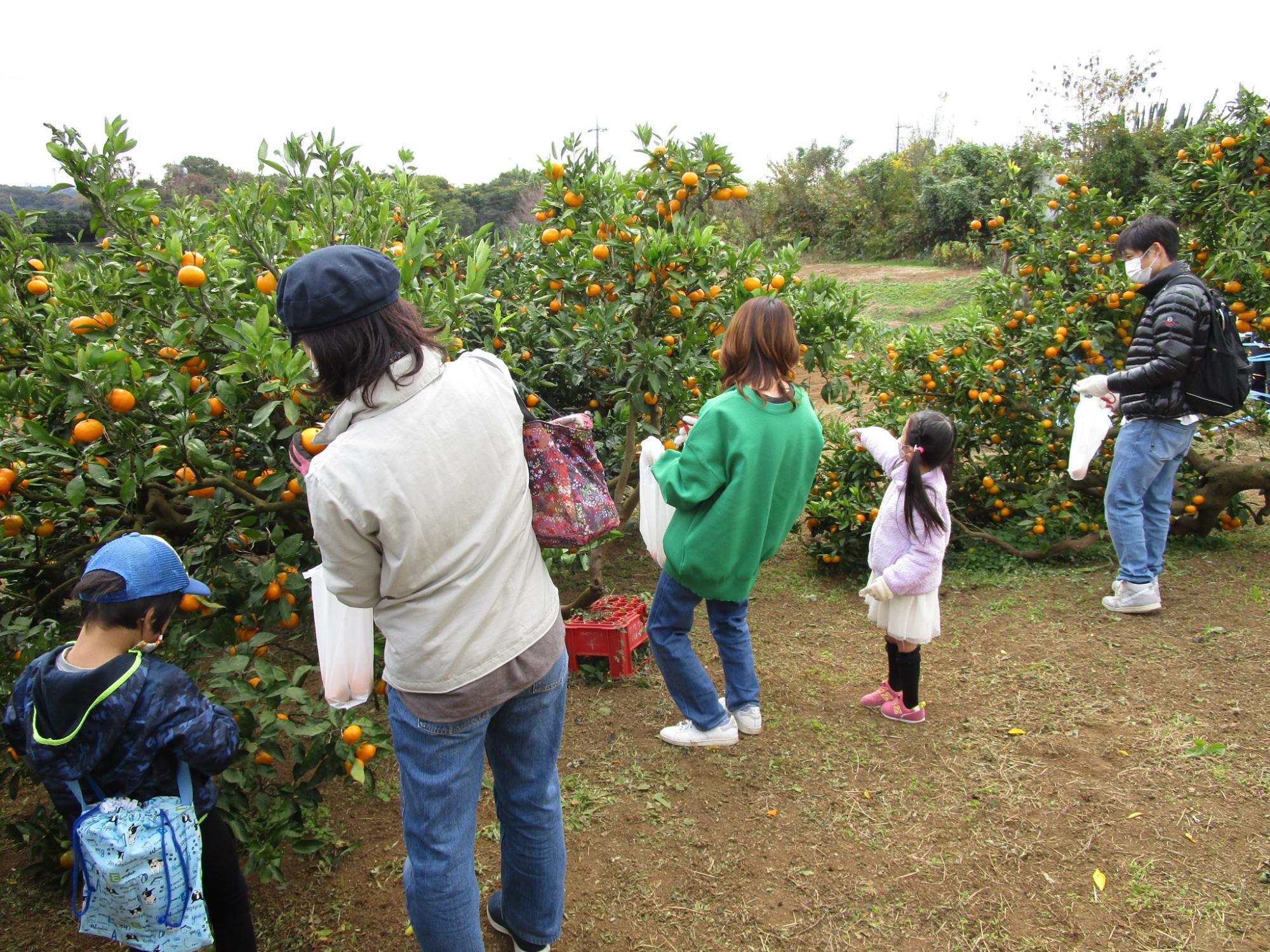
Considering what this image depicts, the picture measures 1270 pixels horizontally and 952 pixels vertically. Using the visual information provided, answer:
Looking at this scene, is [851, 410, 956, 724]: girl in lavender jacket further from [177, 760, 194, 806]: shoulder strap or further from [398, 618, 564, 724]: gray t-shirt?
[177, 760, 194, 806]: shoulder strap

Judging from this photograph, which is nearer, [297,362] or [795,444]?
[297,362]

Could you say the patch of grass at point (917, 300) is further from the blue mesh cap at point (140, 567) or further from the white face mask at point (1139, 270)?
the blue mesh cap at point (140, 567)

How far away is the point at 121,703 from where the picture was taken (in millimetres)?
1619

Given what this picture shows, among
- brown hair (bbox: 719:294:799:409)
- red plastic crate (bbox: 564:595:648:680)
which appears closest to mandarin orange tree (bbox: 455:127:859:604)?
red plastic crate (bbox: 564:595:648:680)

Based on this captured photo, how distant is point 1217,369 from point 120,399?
4.00m

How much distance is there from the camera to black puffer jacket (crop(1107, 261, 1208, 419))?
355 centimetres

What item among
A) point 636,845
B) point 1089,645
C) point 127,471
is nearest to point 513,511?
point 127,471

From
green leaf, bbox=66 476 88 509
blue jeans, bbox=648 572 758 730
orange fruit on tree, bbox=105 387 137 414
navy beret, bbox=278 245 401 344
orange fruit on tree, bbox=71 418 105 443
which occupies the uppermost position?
navy beret, bbox=278 245 401 344

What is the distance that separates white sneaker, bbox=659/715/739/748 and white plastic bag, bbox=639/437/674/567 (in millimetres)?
582

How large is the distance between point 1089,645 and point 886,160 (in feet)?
63.2

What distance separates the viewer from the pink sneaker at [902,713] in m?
3.06

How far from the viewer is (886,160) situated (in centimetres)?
2052

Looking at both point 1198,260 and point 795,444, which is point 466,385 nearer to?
point 795,444

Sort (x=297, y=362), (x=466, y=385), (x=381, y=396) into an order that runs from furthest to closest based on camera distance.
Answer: (x=297, y=362) → (x=466, y=385) → (x=381, y=396)
